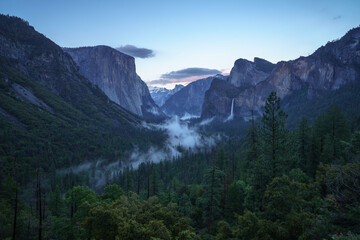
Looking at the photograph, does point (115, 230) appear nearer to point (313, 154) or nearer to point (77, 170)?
point (313, 154)

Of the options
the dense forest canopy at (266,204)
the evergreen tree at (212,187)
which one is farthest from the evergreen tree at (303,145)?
the evergreen tree at (212,187)

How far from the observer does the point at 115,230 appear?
17.0m

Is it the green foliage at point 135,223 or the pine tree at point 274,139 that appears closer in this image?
the green foliage at point 135,223

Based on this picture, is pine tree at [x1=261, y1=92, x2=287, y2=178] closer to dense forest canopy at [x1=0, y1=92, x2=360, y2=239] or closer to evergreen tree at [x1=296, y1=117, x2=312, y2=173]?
dense forest canopy at [x1=0, y1=92, x2=360, y2=239]

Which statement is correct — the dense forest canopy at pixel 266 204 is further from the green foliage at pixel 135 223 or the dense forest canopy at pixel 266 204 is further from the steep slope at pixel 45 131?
the steep slope at pixel 45 131

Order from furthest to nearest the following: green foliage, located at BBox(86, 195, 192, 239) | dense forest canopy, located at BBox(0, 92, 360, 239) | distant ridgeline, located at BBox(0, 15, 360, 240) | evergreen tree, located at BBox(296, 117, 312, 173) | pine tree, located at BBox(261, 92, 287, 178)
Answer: evergreen tree, located at BBox(296, 117, 312, 173)
pine tree, located at BBox(261, 92, 287, 178)
green foliage, located at BBox(86, 195, 192, 239)
distant ridgeline, located at BBox(0, 15, 360, 240)
dense forest canopy, located at BBox(0, 92, 360, 239)

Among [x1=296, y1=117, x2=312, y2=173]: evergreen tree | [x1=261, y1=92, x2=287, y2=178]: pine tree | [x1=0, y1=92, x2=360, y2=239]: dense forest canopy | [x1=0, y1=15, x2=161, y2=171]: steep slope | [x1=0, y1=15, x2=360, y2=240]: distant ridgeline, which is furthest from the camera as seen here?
[x1=0, y1=15, x2=161, y2=171]: steep slope

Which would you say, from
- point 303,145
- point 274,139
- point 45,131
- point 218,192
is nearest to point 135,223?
point 274,139

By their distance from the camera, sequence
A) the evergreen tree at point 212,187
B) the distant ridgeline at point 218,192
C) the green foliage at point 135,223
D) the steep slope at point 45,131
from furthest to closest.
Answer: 1. the steep slope at point 45,131
2. the evergreen tree at point 212,187
3. the green foliage at point 135,223
4. the distant ridgeline at point 218,192

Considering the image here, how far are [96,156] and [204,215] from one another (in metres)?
119

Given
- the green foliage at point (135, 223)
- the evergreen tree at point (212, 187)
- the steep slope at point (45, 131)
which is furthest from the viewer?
the steep slope at point (45, 131)

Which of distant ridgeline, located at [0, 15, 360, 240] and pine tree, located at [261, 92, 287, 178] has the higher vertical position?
pine tree, located at [261, 92, 287, 178]

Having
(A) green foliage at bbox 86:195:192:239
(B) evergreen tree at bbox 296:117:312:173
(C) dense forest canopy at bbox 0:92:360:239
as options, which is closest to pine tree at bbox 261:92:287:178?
(C) dense forest canopy at bbox 0:92:360:239

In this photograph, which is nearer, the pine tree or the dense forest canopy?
the dense forest canopy
